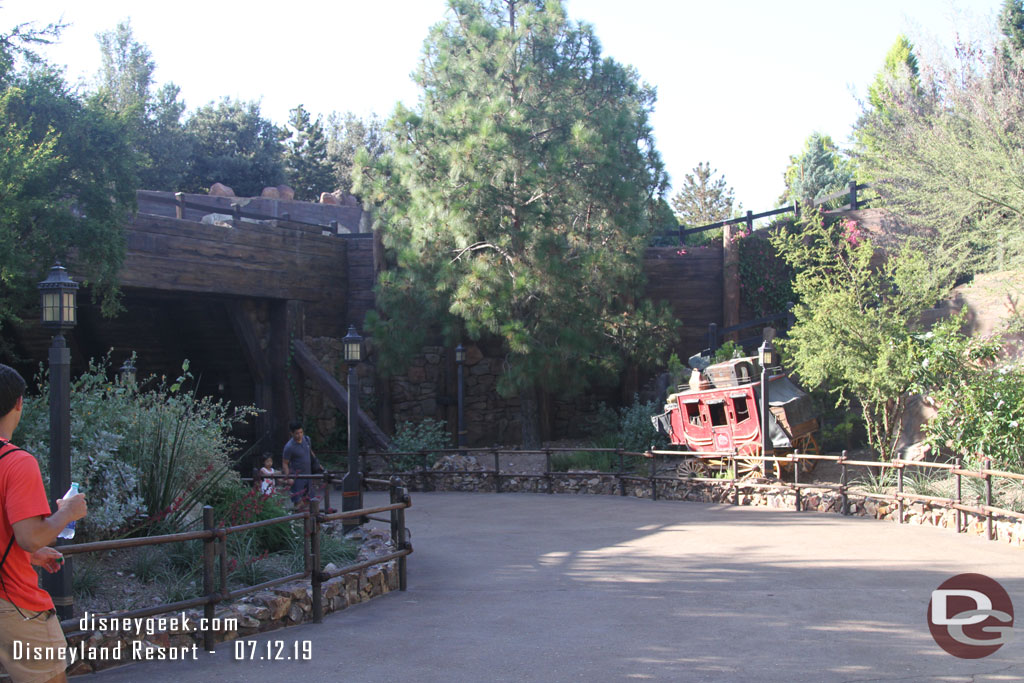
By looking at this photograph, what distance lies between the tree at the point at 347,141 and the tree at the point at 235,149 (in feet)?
13.4

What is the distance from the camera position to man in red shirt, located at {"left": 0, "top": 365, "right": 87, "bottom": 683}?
11.4 feet

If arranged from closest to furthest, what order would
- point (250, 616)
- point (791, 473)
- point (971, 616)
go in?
point (250, 616)
point (971, 616)
point (791, 473)

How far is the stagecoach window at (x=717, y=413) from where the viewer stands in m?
16.4

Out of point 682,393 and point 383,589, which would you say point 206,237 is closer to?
point 682,393

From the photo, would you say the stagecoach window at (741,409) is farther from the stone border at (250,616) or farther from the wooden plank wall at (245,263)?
the wooden plank wall at (245,263)

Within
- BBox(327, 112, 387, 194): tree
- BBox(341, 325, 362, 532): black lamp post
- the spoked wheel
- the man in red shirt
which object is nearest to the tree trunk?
the spoked wheel

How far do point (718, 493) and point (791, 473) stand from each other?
1.61m

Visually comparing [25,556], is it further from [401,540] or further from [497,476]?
[497,476]

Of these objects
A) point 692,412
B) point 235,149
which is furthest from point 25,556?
point 235,149

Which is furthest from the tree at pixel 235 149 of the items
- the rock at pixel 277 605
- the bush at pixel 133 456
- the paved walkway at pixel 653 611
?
the rock at pixel 277 605

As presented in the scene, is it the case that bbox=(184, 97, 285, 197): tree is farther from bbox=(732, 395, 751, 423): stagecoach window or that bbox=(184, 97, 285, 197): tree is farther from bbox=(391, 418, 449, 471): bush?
Answer: bbox=(732, 395, 751, 423): stagecoach window

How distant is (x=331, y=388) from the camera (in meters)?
20.2

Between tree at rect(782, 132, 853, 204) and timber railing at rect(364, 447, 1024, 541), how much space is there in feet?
78.0

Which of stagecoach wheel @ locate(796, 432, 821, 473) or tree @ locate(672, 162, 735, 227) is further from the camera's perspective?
tree @ locate(672, 162, 735, 227)
